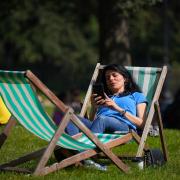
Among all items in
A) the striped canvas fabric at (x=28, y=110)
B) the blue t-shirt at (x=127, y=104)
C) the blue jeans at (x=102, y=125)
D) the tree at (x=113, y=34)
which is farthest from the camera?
the tree at (x=113, y=34)

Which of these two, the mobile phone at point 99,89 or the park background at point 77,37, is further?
the park background at point 77,37

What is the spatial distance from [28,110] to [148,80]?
2140 mm

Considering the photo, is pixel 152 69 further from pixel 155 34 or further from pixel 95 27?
pixel 95 27

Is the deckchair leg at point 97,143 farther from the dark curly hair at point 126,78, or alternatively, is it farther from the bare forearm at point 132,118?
the dark curly hair at point 126,78

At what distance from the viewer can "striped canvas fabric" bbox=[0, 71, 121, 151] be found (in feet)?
20.8

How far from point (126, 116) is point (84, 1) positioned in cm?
1800

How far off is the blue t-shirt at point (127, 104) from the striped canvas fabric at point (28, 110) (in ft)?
3.56

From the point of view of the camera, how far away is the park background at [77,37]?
1950cm

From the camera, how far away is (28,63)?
48938mm

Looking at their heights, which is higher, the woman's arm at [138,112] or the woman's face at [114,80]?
the woman's face at [114,80]

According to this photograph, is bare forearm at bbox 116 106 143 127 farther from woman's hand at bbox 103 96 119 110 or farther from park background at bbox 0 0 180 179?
park background at bbox 0 0 180 179

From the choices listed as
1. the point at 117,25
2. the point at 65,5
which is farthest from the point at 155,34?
the point at 117,25

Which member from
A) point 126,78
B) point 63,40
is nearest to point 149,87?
point 126,78

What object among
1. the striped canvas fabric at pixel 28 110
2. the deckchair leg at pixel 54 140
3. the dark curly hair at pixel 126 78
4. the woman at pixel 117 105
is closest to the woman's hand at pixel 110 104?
the woman at pixel 117 105
